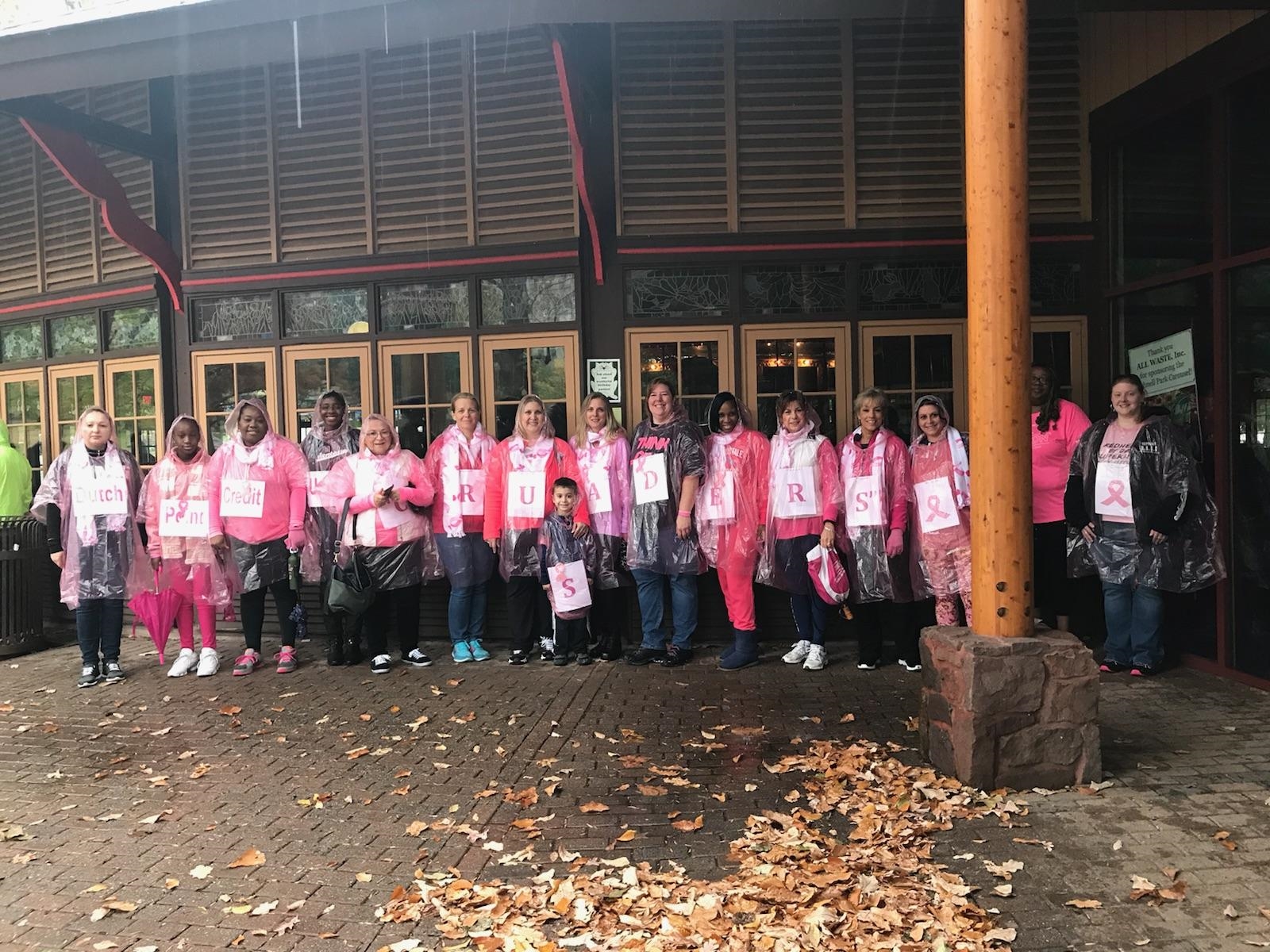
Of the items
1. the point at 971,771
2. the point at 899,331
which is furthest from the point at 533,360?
the point at 971,771

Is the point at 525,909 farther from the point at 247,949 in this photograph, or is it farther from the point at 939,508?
the point at 939,508

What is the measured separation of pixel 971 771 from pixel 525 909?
1.90 metres

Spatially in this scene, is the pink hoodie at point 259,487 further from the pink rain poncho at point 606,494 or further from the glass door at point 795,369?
the glass door at point 795,369

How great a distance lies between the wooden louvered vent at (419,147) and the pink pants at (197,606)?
2870 millimetres

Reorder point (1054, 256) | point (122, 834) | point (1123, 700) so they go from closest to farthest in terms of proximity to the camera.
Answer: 1. point (122, 834)
2. point (1123, 700)
3. point (1054, 256)

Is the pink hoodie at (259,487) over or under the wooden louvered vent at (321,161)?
under

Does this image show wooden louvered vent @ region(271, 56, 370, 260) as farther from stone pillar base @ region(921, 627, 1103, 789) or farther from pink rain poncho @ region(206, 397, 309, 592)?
stone pillar base @ region(921, 627, 1103, 789)

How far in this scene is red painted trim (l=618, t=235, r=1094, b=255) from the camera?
6539 mm

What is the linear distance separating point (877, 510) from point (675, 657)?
5.43 ft

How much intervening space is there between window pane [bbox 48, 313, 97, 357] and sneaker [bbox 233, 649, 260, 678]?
3.59 m

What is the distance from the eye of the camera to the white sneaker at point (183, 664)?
6.12 m

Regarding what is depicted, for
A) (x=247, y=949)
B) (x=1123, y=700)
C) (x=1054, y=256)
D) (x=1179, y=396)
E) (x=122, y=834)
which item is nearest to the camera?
(x=247, y=949)

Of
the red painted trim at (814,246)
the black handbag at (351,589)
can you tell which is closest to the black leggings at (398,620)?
the black handbag at (351,589)

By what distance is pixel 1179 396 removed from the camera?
574 cm
